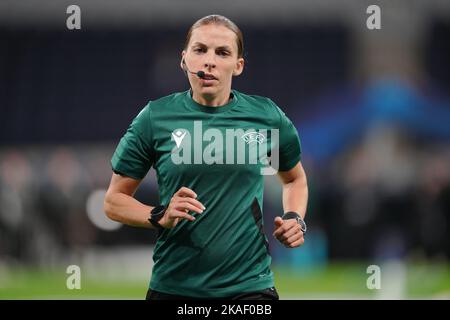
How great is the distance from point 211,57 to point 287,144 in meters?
0.66

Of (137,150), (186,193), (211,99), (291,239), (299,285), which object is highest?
(211,99)

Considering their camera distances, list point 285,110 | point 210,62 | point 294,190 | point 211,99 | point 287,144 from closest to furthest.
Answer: point 210,62, point 211,99, point 287,144, point 294,190, point 285,110

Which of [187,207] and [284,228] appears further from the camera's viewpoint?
[284,228]

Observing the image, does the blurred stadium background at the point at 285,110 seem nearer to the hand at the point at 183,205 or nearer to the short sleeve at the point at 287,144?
the short sleeve at the point at 287,144

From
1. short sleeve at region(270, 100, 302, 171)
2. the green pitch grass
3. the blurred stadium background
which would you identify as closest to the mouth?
short sleeve at region(270, 100, 302, 171)

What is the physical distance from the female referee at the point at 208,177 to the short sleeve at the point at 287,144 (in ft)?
0.16

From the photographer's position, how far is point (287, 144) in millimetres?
4988

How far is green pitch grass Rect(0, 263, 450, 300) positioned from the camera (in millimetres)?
12430

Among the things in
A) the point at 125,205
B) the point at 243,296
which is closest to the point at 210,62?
the point at 125,205

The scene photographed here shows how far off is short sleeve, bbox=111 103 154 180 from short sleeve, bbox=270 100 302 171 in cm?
71

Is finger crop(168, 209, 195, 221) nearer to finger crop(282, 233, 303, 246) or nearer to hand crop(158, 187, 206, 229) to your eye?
hand crop(158, 187, 206, 229)

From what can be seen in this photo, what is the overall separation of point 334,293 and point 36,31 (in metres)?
12.2

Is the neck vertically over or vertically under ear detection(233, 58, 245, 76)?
under

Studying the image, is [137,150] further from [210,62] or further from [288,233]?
[288,233]
